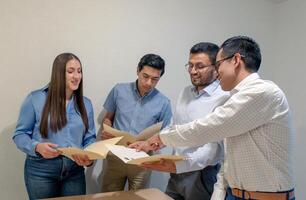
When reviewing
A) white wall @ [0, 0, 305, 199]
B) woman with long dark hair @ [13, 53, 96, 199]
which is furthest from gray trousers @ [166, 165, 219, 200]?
white wall @ [0, 0, 305, 199]

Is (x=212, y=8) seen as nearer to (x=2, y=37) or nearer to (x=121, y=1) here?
(x=121, y=1)

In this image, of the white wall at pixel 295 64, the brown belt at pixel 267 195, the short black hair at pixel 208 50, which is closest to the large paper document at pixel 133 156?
the brown belt at pixel 267 195

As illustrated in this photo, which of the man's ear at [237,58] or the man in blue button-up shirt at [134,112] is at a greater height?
the man's ear at [237,58]

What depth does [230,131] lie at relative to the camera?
1348 mm

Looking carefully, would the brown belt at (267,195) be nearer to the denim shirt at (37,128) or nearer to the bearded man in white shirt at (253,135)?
the bearded man in white shirt at (253,135)

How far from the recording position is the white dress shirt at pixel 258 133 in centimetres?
130

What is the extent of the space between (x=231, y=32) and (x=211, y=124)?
1803 mm

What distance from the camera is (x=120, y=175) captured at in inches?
87.2

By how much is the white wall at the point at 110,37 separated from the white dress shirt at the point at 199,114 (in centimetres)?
76

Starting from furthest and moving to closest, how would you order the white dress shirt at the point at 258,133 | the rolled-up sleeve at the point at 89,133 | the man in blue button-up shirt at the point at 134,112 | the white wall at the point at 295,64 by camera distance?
the white wall at the point at 295,64
the man in blue button-up shirt at the point at 134,112
the rolled-up sleeve at the point at 89,133
the white dress shirt at the point at 258,133

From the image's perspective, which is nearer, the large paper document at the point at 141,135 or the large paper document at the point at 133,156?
the large paper document at the point at 133,156

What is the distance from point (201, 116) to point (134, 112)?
556 millimetres

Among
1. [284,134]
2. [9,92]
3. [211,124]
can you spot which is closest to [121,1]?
[9,92]

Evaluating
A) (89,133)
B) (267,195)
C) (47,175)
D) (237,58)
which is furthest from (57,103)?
(267,195)
